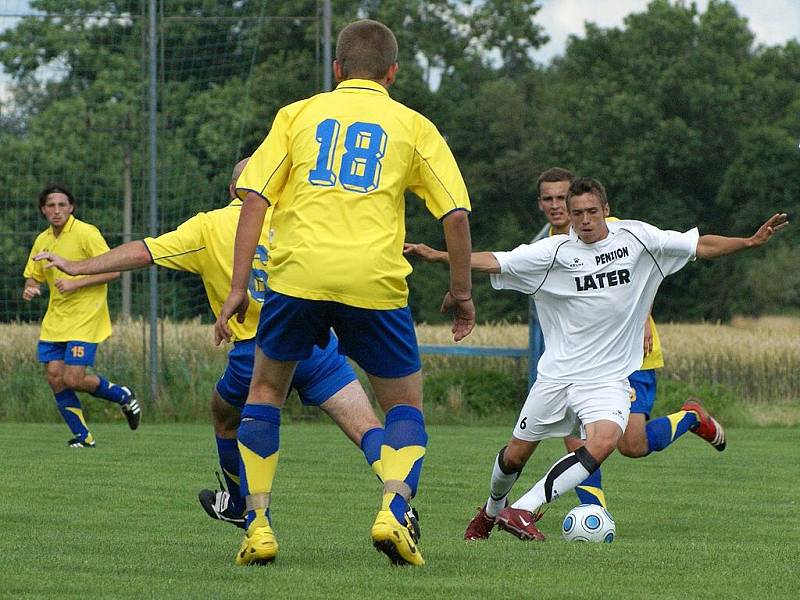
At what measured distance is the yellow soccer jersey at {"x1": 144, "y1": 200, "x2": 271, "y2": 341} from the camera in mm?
6512

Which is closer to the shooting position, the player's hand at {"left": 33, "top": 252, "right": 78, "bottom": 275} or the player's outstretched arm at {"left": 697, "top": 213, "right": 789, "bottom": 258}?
the player's hand at {"left": 33, "top": 252, "right": 78, "bottom": 275}

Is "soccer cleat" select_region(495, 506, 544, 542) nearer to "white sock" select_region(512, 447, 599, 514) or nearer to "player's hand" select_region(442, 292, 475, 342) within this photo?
"white sock" select_region(512, 447, 599, 514)

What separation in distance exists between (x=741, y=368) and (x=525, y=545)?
56.3 feet

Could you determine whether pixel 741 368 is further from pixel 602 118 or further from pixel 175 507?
pixel 602 118

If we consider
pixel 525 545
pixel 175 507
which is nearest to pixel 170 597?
pixel 525 545

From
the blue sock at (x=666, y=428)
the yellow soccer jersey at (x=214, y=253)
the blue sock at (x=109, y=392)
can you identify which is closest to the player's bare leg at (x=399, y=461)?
the yellow soccer jersey at (x=214, y=253)

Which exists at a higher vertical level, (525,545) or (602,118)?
(602,118)

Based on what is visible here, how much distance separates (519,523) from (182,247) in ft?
6.39

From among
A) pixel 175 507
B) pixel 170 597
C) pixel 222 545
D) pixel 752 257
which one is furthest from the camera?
pixel 752 257

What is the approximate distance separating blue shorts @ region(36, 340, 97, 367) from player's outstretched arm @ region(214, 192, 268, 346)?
8.69 m

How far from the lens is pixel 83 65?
22.4 m

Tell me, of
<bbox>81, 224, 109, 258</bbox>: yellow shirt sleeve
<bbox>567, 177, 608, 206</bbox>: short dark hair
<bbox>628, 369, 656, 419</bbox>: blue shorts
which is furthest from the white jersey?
<bbox>81, 224, 109, 258</bbox>: yellow shirt sleeve

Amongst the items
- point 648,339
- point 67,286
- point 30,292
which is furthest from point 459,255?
point 30,292

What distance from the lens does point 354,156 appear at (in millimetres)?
5387
